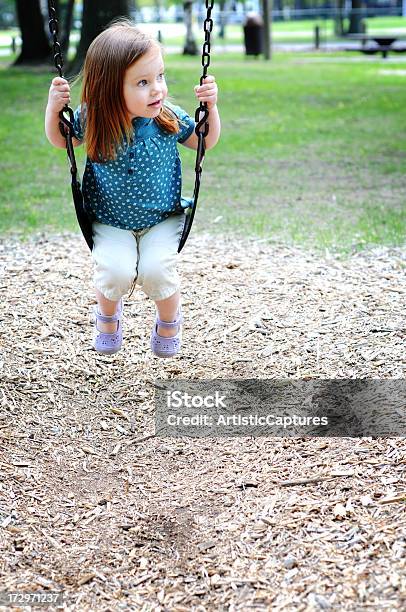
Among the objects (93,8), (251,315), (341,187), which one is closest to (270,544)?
(251,315)

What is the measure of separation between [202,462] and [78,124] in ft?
5.01

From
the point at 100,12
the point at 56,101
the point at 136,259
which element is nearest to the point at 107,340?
the point at 136,259

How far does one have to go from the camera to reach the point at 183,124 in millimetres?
3643

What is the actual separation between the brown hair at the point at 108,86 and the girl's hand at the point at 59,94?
7 centimetres

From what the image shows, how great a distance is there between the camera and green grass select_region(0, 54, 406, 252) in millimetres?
7062

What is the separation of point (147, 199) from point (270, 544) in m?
1.43

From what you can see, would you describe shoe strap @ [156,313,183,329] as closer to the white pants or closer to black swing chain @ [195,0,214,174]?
the white pants

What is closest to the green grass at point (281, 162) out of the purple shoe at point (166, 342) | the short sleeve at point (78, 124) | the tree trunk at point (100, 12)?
the tree trunk at point (100, 12)

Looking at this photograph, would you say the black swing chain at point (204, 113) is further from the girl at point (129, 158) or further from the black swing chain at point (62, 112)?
the black swing chain at point (62, 112)

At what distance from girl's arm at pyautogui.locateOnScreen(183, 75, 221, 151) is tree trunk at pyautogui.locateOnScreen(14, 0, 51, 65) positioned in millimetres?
16922

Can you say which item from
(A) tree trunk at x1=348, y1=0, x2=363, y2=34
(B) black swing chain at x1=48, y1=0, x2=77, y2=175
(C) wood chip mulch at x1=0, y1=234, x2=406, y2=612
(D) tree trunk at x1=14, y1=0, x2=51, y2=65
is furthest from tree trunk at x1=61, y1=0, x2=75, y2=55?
(A) tree trunk at x1=348, y1=0, x2=363, y2=34

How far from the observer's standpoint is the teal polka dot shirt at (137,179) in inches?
139

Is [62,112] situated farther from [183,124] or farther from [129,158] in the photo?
[183,124]

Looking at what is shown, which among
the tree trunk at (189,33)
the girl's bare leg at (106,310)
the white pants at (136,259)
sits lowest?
the tree trunk at (189,33)
